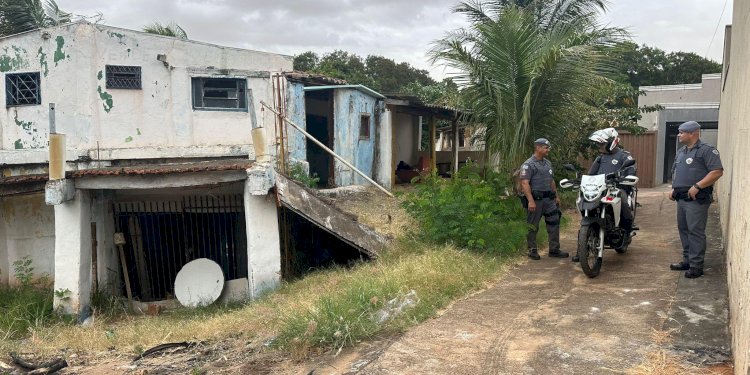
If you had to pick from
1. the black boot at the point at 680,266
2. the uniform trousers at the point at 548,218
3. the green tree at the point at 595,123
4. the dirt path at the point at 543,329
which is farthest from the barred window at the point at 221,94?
the black boot at the point at 680,266

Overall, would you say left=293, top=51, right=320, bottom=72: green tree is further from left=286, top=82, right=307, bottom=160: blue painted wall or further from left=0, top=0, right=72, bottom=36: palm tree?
left=286, top=82, right=307, bottom=160: blue painted wall

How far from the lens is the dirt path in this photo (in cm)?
405

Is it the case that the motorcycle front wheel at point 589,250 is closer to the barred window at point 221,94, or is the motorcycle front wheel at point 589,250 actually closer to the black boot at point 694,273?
the black boot at point 694,273

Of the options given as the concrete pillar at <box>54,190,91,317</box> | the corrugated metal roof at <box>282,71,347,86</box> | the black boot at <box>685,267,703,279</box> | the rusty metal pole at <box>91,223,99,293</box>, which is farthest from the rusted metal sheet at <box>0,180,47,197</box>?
the black boot at <box>685,267,703,279</box>

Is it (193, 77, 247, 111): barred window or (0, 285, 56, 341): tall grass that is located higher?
(193, 77, 247, 111): barred window

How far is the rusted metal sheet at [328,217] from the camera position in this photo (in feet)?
28.7

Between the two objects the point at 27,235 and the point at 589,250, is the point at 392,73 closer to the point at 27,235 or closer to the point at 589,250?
the point at 27,235

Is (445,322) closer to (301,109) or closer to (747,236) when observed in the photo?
(747,236)

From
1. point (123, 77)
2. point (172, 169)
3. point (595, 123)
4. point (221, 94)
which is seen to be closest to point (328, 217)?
point (172, 169)

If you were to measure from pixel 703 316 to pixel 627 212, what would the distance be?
217 cm

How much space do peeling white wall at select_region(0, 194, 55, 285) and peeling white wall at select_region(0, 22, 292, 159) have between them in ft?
5.38

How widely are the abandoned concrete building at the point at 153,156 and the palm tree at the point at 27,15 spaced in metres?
5.31

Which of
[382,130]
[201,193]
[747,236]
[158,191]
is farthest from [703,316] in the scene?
[382,130]

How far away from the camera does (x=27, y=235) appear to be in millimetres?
11672
